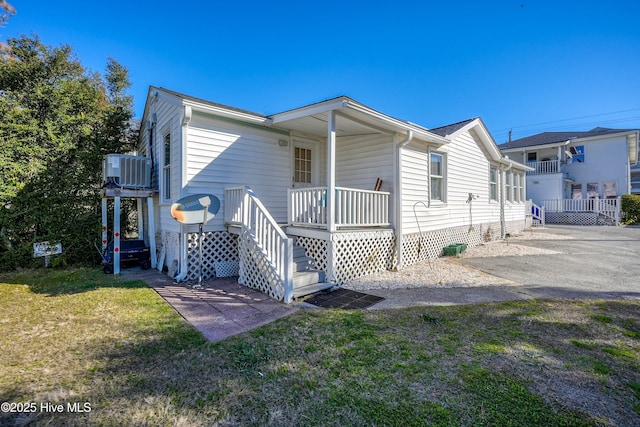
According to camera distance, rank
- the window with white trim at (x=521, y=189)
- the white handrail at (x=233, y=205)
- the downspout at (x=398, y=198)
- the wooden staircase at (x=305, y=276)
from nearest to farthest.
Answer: the wooden staircase at (x=305, y=276), the white handrail at (x=233, y=205), the downspout at (x=398, y=198), the window with white trim at (x=521, y=189)

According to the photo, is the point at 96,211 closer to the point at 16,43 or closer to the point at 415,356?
the point at 16,43

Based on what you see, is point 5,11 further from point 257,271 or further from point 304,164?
point 257,271

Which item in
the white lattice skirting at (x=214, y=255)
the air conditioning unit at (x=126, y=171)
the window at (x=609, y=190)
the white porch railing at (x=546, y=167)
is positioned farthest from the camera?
the white porch railing at (x=546, y=167)

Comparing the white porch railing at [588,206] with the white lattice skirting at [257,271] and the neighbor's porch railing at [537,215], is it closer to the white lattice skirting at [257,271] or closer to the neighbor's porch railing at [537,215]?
the neighbor's porch railing at [537,215]

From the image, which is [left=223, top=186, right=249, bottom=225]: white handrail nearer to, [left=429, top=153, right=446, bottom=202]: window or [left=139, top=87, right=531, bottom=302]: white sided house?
[left=139, top=87, right=531, bottom=302]: white sided house

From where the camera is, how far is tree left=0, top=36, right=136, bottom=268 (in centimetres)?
738

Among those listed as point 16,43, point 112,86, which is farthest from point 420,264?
point 112,86

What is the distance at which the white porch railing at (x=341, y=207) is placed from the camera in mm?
6098

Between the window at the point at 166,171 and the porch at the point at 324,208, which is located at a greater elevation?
the window at the point at 166,171

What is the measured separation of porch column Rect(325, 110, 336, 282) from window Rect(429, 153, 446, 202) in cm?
410

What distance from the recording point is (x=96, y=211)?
8.76 metres

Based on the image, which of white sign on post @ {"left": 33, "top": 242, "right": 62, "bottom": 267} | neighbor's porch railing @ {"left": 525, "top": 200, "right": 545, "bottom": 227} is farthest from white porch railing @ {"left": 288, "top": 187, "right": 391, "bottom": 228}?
neighbor's porch railing @ {"left": 525, "top": 200, "right": 545, "bottom": 227}

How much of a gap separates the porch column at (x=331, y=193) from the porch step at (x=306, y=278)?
0.69ft

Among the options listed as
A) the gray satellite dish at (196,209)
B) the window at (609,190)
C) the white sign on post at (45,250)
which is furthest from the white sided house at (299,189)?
the window at (609,190)
